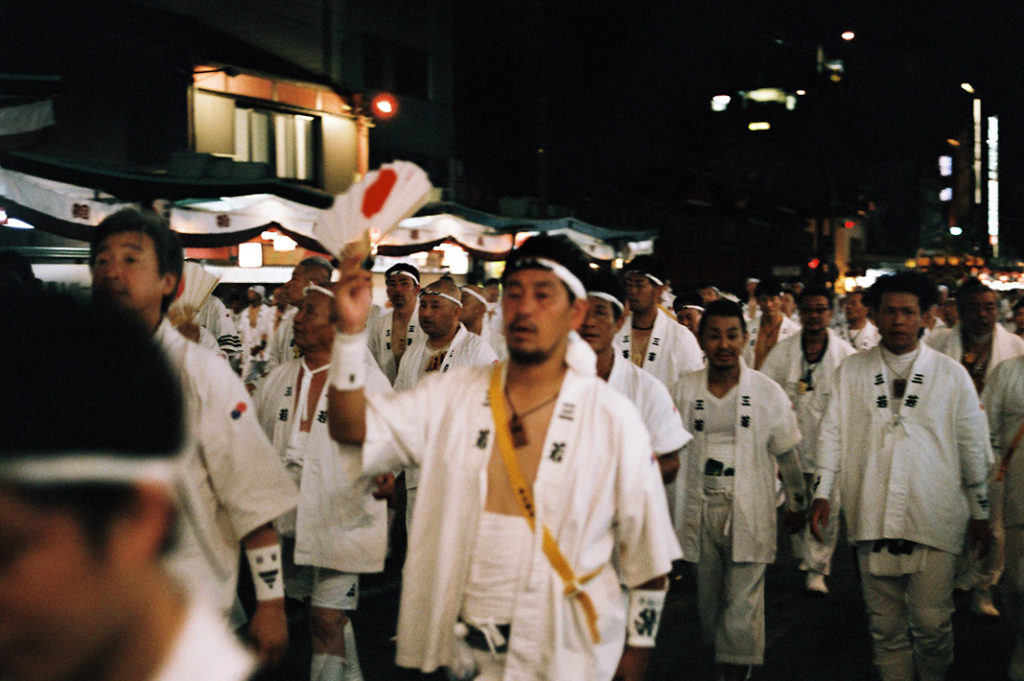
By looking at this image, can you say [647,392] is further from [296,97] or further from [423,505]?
[296,97]

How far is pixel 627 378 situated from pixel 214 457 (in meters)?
2.60

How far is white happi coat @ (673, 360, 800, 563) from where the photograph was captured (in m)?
5.46

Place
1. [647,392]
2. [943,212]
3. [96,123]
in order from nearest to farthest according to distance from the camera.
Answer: [647,392]
[96,123]
[943,212]

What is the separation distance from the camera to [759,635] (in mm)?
5340

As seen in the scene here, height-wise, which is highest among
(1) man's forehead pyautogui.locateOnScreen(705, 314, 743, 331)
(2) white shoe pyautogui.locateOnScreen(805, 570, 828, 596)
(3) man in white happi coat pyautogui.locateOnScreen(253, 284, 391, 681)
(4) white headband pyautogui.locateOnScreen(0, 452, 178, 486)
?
(1) man's forehead pyautogui.locateOnScreen(705, 314, 743, 331)

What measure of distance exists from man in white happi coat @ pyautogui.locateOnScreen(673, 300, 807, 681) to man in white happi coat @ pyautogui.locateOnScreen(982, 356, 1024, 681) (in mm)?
1285

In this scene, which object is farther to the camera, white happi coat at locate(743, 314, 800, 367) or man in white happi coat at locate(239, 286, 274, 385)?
man in white happi coat at locate(239, 286, 274, 385)

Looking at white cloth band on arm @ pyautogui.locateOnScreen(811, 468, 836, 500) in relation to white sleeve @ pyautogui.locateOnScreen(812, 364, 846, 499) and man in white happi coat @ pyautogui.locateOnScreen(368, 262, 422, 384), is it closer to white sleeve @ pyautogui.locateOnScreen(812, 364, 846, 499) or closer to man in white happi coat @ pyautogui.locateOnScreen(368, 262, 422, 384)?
white sleeve @ pyautogui.locateOnScreen(812, 364, 846, 499)

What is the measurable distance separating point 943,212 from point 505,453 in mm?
106994

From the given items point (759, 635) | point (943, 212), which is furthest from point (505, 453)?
point (943, 212)

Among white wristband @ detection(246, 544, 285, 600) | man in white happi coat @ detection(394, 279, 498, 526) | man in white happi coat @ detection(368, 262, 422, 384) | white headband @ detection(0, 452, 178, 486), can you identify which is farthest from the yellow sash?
man in white happi coat @ detection(368, 262, 422, 384)

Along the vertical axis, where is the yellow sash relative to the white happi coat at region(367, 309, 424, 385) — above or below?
below

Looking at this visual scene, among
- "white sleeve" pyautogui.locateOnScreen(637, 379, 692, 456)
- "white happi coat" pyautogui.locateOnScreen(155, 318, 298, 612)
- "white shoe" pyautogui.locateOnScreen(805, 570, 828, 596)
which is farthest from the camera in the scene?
"white shoe" pyautogui.locateOnScreen(805, 570, 828, 596)

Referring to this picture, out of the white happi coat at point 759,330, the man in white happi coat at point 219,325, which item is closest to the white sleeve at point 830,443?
the white happi coat at point 759,330
